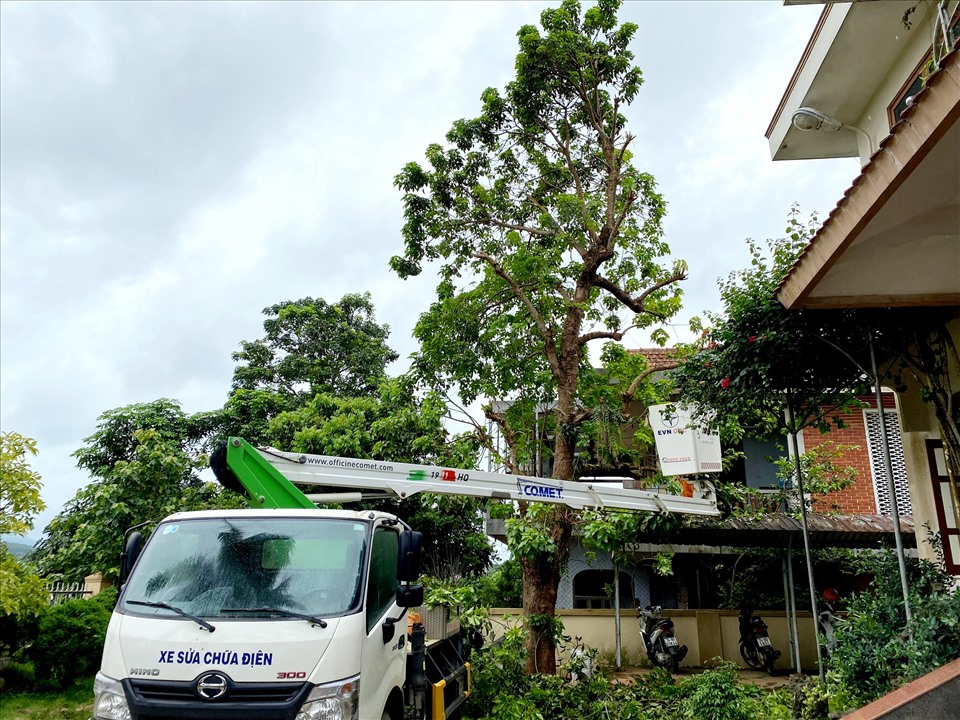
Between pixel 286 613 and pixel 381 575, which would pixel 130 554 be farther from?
pixel 381 575

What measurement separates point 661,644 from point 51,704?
10.1 meters

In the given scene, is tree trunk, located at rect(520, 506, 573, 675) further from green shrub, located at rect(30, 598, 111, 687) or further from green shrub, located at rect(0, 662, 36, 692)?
green shrub, located at rect(0, 662, 36, 692)

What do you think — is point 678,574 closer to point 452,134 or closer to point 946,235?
point 452,134

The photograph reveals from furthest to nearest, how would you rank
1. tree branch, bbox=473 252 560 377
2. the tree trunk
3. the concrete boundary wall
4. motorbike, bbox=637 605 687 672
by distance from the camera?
the concrete boundary wall < motorbike, bbox=637 605 687 672 < tree branch, bbox=473 252 560 377 < the tree trunk

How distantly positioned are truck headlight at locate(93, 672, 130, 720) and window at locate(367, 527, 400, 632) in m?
1.50

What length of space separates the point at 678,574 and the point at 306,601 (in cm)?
1447

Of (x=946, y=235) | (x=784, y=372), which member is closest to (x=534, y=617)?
(x=784, y=372)

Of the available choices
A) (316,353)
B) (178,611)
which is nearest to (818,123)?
(178,611)

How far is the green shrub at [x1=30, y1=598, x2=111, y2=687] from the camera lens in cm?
1031

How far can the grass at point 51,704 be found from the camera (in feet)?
28.8

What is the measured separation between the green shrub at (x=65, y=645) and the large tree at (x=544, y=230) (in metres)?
6.49

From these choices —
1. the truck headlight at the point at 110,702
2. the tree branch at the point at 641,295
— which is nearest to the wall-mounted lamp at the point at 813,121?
the tree branch at the point at 641,295

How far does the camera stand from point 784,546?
13711 mm

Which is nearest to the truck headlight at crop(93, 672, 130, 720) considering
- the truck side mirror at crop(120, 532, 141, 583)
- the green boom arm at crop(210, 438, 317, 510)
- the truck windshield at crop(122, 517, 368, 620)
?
the truck windshield at crop(122, 517, 368, 620)
